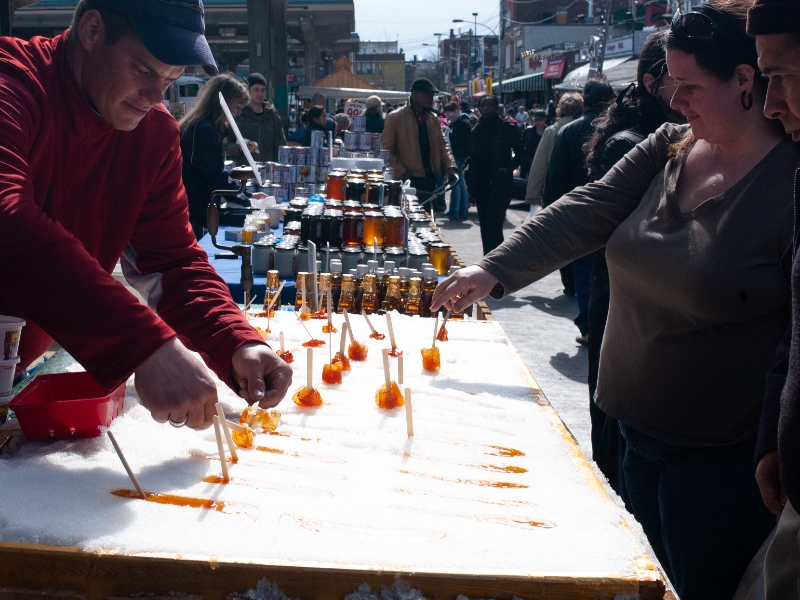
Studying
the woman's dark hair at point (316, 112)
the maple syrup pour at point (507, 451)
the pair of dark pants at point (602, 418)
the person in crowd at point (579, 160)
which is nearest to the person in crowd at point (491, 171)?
the person in crowd at point (579, 160)

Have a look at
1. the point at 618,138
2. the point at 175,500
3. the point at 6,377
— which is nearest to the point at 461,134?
the point at 618,138

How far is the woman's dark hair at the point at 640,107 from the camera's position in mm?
2893

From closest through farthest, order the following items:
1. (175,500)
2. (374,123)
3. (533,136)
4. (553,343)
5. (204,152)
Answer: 1. (175,500)
2. (204,152)
3. (553,343)
4. (374,123)
5. (533,136)

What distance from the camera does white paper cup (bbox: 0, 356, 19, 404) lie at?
71.5 inches

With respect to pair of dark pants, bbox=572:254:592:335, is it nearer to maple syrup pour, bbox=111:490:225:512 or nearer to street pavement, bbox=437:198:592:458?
street pavement, bbox=437:198:592:458

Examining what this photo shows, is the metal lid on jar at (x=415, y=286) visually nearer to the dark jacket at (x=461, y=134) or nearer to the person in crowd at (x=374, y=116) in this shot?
the person in crowd at (x=374, y=116)

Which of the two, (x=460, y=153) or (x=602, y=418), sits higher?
(x=460, y=153)

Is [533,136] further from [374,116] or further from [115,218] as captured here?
[115,218]

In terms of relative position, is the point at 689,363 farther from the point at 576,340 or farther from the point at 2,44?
the point at 576,340

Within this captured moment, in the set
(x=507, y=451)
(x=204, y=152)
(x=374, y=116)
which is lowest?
(x=507, y=451)

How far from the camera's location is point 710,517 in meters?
1.98

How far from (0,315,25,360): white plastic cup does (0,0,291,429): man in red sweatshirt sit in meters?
0.13

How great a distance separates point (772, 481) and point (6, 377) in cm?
183

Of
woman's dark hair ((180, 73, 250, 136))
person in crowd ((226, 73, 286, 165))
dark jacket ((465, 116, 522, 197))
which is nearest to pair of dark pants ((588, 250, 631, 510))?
woman's dark hair ((180, 73, 250, 136))
